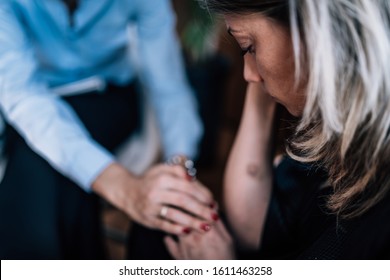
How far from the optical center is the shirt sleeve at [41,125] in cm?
122

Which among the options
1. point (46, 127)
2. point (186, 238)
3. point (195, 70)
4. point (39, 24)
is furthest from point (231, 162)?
point (195, 70)

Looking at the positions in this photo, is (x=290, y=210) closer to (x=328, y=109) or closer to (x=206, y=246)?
(x=206, y=246)

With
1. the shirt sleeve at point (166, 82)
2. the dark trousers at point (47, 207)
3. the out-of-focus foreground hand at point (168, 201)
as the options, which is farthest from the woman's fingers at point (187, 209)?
the shirt sleeve at point (166, 82)

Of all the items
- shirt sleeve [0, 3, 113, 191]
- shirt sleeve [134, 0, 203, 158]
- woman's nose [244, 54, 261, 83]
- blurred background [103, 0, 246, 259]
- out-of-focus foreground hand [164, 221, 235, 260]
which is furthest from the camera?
blurred background [103, 0, 246, 259]

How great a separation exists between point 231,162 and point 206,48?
1.27 meters

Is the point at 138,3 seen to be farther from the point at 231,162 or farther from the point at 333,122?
the point at 333,122

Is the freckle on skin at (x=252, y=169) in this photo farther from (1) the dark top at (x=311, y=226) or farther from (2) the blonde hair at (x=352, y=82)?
(2) the blonde hair at (x=352, y=82)

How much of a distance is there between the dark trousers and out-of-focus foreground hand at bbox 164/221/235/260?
28 cm

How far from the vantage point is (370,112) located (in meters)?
0.70

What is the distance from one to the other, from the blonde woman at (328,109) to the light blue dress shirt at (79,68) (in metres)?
0.49

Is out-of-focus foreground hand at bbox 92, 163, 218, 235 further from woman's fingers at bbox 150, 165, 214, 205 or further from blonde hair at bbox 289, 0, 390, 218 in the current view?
blonde hair at bbox 289, 0, 390, 218

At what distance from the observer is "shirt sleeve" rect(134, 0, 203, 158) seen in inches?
58.4

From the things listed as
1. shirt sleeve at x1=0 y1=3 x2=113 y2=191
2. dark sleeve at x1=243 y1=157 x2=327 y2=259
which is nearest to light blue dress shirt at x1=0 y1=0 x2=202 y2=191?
shirt sleeve at x1=0 y1=3 x2=113 y2=191
